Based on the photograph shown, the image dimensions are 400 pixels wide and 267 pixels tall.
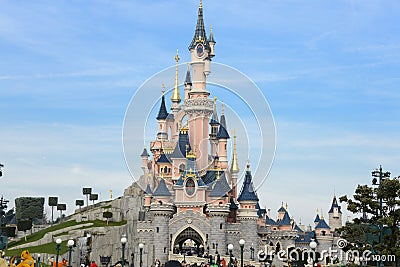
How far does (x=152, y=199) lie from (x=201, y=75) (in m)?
15.3

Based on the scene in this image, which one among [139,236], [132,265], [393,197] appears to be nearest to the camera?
[393,197]

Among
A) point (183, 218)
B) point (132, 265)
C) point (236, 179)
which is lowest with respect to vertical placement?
point (132, 265)

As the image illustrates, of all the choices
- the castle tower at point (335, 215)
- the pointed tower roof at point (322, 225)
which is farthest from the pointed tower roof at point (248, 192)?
the castle tower at point (335, 215)

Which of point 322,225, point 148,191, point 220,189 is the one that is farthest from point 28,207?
point 322,225

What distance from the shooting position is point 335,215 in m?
90.2

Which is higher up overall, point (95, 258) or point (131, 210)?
point (131, 210)

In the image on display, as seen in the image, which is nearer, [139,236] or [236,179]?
[139,236]

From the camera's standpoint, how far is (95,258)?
213ft

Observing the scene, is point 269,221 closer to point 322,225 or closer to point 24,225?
point 322,225

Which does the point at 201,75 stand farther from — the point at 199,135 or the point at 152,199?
the point at 152,199

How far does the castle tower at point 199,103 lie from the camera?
244 ft

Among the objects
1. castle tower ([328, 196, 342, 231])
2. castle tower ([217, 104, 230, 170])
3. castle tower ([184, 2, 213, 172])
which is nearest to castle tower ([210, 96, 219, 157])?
castle tower ([217, 104, 230, 170])

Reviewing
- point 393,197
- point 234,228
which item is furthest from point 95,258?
point 393,197

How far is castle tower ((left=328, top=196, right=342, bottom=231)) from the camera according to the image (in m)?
89.7
